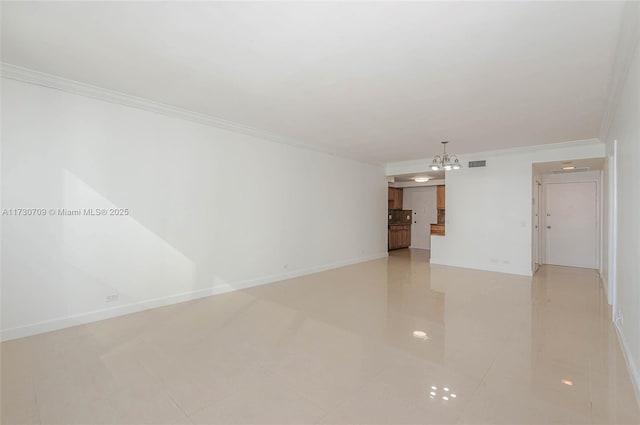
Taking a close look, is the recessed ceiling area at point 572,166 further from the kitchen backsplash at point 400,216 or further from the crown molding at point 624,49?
the kitchen backsplash at point 400,216

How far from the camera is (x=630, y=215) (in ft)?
8.55

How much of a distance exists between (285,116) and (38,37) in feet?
8.85

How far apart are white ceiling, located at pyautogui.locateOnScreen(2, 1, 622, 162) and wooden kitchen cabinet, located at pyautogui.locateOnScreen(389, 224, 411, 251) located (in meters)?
5.96

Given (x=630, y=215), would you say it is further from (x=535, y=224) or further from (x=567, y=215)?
(x=567, y=215)

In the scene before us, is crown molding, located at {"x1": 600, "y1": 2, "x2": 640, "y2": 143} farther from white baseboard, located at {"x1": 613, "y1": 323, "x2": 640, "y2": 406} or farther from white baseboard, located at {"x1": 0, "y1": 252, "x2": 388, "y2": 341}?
white baseboard, located at {"x1": 0, "y1": 252, "x2": 388, "y2": 341}

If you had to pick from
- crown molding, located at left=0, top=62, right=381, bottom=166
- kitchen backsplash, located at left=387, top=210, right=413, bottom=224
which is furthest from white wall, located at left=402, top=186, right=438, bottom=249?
crown molding, located at left=0, top=62, right=381, bottom=166

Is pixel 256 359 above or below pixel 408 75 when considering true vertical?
below

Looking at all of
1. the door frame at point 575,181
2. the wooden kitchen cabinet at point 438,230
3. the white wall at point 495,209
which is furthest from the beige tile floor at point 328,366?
the door frame at point 575,181

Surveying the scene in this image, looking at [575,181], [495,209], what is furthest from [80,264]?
[575,181]

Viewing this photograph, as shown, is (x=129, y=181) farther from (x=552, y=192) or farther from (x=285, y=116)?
(x=552, y=192)

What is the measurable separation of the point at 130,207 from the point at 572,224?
9.55m

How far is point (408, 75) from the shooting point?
10.2 ft

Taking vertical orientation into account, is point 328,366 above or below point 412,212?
below

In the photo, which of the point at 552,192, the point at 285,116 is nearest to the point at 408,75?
the point at 285,116
